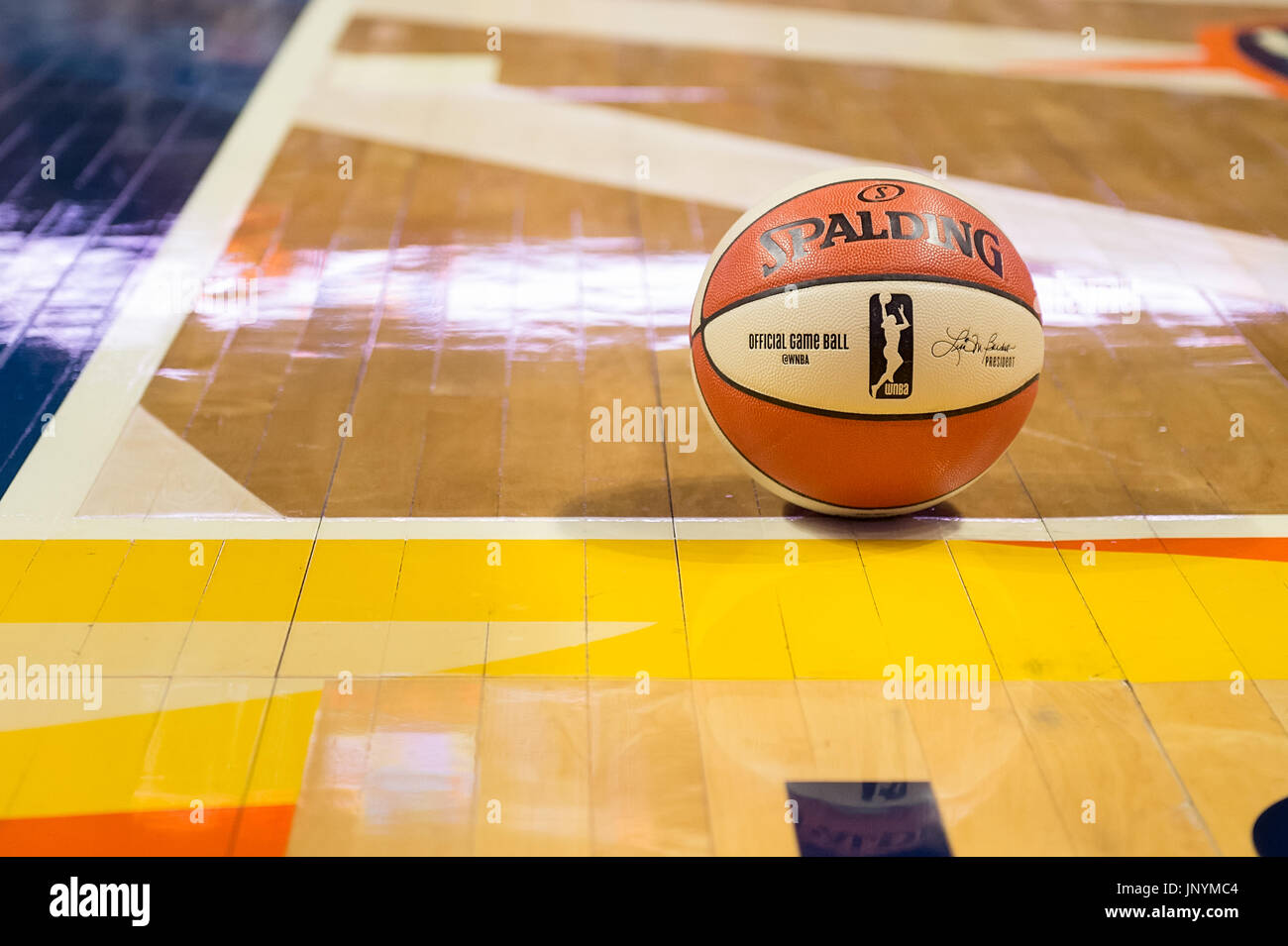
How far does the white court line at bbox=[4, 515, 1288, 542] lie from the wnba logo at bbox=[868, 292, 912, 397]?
433 mm

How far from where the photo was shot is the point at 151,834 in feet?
7.71

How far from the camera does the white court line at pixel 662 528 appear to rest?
3.24m

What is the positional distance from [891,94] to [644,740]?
4512 millimetres

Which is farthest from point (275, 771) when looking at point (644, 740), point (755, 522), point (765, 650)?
point (755, 522)

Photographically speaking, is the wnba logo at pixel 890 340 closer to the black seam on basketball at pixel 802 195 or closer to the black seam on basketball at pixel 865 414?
the black seam on basketball at pixel 865 414

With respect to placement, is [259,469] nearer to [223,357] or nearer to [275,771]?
[223,357]

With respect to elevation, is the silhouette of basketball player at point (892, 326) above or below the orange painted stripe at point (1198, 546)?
above

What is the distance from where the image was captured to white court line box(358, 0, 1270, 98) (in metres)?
6.73

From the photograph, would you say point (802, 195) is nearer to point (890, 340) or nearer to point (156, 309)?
point (890, 340)

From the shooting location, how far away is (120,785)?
2469 millimetres

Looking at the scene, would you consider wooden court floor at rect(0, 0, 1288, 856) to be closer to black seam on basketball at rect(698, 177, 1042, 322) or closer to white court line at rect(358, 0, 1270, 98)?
black seam on basketball at rect(698, 177, 1042, 322)
